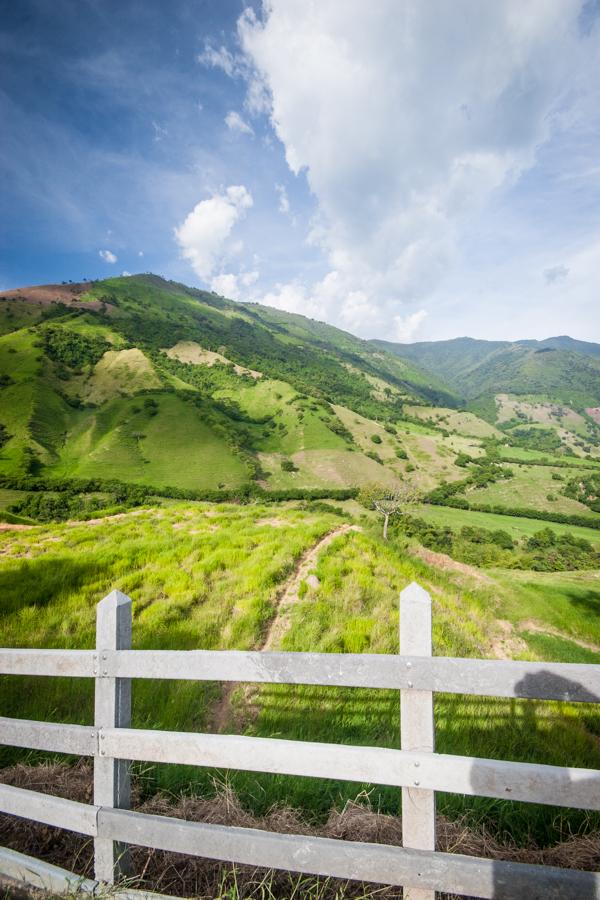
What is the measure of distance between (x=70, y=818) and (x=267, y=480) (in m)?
109

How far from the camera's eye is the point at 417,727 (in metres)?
2.34

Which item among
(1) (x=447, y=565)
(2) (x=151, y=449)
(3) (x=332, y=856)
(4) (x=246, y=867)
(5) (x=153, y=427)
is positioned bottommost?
(1) (x=447, y=565)

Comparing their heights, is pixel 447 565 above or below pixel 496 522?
above

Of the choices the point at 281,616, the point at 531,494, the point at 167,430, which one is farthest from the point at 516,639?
the point at 531,494

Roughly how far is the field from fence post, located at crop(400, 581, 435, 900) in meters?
1.36

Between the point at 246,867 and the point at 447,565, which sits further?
the point at 447,565

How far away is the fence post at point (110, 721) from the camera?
2672mm

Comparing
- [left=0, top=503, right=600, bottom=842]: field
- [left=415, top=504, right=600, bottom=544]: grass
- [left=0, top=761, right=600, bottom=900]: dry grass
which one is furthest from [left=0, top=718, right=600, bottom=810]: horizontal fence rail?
[left=415, top=504, right=600, bottom=544]: grass

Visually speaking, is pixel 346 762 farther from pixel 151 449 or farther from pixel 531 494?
pixel 531 494

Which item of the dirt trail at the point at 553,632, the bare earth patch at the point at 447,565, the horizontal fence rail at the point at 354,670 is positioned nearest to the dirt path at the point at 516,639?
the dirt trail at the point at 553,632

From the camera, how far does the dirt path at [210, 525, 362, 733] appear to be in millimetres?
5206

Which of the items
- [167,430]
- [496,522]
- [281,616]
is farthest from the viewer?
[167,430]

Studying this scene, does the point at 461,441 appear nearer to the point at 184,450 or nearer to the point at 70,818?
the point at 184,450

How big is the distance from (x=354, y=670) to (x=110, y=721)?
5.93 ft
